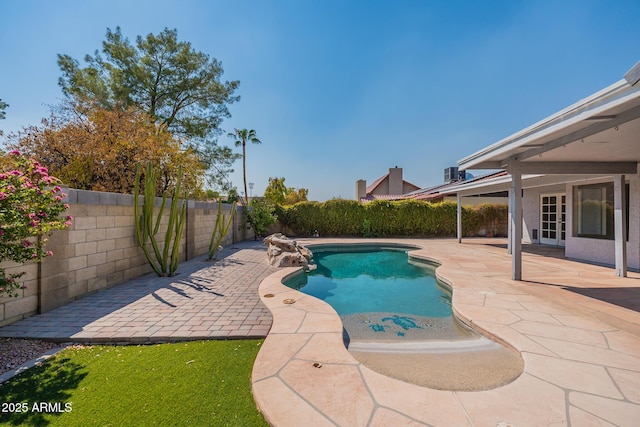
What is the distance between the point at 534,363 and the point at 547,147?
A: 4.54 metres

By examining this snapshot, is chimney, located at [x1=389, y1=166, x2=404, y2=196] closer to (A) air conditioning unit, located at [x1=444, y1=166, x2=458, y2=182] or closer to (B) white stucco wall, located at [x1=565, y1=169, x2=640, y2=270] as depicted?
(A) air conditioning unit, located at [x1=444, y1=166, x2=458, y2=182]

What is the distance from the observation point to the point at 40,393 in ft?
8.34

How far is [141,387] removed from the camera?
8.66ft

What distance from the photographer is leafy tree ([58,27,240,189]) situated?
15086 millimetres

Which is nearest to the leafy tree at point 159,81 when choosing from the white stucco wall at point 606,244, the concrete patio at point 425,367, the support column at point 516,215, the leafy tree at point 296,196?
the leafy tree at point 296,196

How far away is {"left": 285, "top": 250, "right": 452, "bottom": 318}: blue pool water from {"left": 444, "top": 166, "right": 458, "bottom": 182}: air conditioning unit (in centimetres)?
1992

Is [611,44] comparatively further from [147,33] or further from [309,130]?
[147,33]

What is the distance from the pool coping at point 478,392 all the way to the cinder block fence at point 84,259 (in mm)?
3807

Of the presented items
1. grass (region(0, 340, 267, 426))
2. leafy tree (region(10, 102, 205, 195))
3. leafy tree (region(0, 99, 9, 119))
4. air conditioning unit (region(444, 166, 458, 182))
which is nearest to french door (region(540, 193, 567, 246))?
grass (region(0, 340, 267, 426))

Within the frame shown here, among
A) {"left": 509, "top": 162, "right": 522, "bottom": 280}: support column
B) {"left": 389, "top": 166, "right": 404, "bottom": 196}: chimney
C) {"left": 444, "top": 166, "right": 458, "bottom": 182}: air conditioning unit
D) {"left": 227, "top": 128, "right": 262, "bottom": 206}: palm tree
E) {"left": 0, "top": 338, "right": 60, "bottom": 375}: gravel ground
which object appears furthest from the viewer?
{"left": 389, "top": 166, "right": 404, "bottom": 196}: chimney

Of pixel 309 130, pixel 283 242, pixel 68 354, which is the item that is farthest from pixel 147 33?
pixel 68 354

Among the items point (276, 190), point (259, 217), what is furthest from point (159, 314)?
point (276, 190)

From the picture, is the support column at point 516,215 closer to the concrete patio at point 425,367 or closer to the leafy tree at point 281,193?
the concrete patio at point 425,367

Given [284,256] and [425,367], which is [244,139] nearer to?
[284,256]
